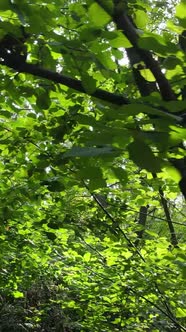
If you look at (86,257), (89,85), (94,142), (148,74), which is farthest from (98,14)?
(86,257)

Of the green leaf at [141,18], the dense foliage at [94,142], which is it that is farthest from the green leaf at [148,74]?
the green leaf at [141,18]

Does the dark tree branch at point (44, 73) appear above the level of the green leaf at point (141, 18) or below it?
below

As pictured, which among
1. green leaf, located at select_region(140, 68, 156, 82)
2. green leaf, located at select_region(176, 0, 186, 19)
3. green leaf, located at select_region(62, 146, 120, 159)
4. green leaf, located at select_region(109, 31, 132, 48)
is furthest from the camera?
green leaf, located at select_region(140, 68, 156, 82)

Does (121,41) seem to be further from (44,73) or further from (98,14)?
(44,73)

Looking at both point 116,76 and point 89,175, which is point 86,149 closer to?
point 89,175

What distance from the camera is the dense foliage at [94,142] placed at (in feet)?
3.33

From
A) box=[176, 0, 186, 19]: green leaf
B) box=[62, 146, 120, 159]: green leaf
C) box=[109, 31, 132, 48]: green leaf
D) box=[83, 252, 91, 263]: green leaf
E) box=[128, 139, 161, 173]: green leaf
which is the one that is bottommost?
box=[83, 252, 91, 263]: green leaf

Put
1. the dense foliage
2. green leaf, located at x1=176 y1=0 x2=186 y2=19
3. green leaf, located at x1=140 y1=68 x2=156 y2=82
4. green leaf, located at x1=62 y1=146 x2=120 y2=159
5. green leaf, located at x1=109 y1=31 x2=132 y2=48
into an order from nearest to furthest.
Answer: green leaf, located at x1=62 y1=146 x2=120 y2=159, the dense foliage, green leaf, located at x1=176 y1=0 x2=186 y2=19, green leaf, located at x1=109 y1=31 x2=132 y2=48, green leaf, located at x1=140 y1=68 x2=156 y2=82

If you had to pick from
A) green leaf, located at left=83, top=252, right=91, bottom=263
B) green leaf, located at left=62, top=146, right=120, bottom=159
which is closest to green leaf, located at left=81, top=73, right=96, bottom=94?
green leaf, located at left=62, top=146, right=120, bottom=159

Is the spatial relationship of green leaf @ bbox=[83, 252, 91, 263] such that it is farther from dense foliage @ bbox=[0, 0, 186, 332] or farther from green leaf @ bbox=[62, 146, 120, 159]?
green leaf @ bbox=[62, 146, 120, 159]

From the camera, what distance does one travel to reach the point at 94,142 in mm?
811

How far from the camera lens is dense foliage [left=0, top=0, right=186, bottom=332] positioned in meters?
1.01

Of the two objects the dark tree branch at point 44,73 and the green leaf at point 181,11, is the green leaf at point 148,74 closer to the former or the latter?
the dark tree branch at point 44,73

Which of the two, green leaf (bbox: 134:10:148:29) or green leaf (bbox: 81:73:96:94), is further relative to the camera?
green leaf (bbox: 134:10:148:29)
